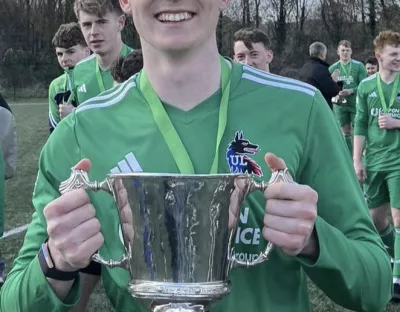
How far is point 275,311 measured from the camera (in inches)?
66.3

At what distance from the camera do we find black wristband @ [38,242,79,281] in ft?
4.98

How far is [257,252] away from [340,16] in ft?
125

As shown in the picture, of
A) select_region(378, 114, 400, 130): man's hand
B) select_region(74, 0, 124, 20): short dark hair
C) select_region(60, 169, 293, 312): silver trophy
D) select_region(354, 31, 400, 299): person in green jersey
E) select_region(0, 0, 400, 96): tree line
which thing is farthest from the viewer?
select_region(0, 0, 400, 96): tree line

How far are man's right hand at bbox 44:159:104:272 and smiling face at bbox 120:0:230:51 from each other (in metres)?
0.37

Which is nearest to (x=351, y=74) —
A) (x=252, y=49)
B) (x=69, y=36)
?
(x=252, y=49)

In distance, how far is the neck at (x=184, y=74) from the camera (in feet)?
5.49

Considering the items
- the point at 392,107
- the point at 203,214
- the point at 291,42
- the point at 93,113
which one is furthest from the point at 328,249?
the point at 291,42

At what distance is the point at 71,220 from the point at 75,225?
0.04 ft

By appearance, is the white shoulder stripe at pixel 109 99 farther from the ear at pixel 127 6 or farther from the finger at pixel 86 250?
the finger at pixel 86 250

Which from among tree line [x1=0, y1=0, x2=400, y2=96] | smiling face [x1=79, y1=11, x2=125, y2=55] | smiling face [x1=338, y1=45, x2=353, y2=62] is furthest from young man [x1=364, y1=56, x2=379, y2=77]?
tree line [x1=0, y1=0, x2=400, y2=96]

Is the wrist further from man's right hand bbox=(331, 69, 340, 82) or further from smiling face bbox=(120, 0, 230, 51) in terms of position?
man's right hand bbox=(331, 69, 340, 82)

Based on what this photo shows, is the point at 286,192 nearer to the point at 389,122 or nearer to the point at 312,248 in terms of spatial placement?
the point at 312,248

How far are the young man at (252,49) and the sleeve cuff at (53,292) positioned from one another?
18.9ft

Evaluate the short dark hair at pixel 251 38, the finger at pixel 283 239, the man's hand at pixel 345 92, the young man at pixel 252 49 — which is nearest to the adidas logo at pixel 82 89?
the young man at pixel 252 49
